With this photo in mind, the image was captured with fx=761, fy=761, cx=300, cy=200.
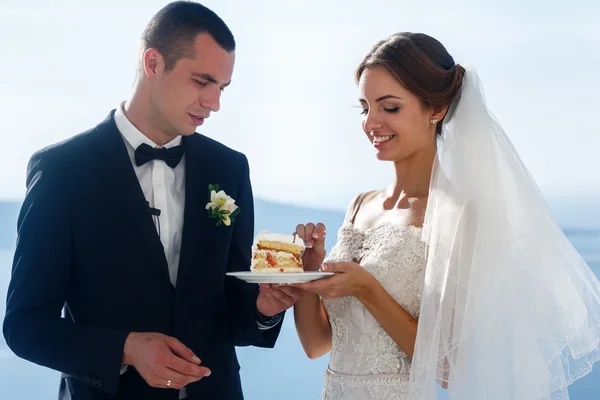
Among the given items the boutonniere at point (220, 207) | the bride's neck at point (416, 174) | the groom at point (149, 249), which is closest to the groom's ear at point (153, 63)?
the groom at point (149, 249)

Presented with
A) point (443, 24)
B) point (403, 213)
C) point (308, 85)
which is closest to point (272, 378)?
point (308, 85)

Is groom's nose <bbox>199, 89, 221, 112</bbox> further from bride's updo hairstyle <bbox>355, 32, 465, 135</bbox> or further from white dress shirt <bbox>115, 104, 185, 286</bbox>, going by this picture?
bride's updo hairstyle <bbox>355, 32, 465, 135</bbox>

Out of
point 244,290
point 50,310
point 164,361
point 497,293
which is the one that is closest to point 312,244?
point 244,290

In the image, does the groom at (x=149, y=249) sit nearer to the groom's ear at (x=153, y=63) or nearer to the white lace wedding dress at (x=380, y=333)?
the groom's ear at (x=153, y=63)

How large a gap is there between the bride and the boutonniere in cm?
36

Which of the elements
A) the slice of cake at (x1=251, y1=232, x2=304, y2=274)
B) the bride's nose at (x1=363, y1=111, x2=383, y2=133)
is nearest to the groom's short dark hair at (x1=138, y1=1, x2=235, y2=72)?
the bride's nose at (x1=363, y1=111, x2=383, y2=133)

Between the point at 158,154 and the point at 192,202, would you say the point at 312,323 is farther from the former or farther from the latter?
the point at 158,154

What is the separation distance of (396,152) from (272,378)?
398 centimetres

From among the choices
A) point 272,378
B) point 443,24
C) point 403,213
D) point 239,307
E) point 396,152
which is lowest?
point 272,378

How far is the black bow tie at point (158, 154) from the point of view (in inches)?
107

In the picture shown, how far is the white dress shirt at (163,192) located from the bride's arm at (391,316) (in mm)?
419

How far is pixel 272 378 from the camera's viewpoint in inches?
261

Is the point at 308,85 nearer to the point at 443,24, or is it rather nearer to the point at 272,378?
the point at 443,24

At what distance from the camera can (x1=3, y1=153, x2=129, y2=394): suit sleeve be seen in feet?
8.08
